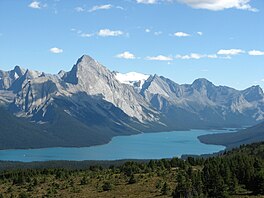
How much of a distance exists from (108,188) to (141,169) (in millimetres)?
26384

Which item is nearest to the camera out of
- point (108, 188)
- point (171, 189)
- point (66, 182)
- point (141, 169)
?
point (171, 189)

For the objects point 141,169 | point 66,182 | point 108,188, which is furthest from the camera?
point 141,169

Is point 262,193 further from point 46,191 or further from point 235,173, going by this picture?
point 46,191

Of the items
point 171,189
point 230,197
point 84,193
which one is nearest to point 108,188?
point 84,193

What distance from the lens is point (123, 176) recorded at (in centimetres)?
10188

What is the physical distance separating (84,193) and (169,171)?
26283 millimetres

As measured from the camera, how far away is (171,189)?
81375mm

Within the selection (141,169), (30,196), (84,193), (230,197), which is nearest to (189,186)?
(230,197)

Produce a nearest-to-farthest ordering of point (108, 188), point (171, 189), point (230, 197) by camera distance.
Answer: point (230, 197) < point (171, 189) < point (108, 188)

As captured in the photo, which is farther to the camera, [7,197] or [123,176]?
[123,176]

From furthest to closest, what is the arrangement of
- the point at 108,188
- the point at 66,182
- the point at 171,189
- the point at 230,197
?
the point at 66,182 < the point at 108,188 < the point at 171,189 < the point at 230,197

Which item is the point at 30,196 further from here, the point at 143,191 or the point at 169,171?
the point at 169,171

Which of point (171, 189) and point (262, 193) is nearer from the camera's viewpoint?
point (262, 193)

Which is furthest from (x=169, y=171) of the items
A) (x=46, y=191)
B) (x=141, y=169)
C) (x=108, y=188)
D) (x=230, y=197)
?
(x=230, y=197)
